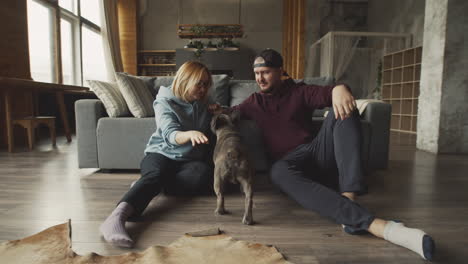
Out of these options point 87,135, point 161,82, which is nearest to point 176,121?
point 87,135

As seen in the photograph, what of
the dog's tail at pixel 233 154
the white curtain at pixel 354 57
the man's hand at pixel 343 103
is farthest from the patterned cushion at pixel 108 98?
the white curtain at pixel 354 57

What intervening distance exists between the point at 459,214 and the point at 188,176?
4.90ft

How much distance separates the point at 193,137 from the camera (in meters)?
1.40

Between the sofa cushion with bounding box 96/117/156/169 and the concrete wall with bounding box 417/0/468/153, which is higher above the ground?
the concrete wall with bounding box 417/0/468/153

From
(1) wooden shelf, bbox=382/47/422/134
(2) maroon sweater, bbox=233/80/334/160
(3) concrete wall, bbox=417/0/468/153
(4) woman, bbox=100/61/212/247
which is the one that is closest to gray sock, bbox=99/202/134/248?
(4) woman, bbox=100/61/212/247

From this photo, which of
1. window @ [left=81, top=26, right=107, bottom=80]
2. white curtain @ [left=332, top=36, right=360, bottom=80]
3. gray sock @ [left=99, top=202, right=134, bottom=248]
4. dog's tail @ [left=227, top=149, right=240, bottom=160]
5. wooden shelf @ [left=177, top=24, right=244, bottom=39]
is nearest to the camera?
gray sock @ [left=99, top=202, right=134, bottom=248]

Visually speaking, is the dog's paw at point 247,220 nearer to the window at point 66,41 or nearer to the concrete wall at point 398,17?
the window at point 66,41

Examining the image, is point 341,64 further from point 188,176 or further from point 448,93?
point 188,176

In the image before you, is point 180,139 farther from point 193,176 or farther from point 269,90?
point 269,90

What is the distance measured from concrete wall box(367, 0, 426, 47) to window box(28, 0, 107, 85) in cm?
658

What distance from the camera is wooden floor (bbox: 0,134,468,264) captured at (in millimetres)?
1160

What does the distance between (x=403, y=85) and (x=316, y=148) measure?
220 inches

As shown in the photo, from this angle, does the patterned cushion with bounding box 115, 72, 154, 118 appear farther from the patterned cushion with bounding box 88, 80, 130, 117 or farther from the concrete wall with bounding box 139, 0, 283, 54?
the concrete wall with bounding box 139, 0, 283, 54

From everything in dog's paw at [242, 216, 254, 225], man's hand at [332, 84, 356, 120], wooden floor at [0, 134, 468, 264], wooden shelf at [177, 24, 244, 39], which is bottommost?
wooden floor at [0, 134, 468, 264]
